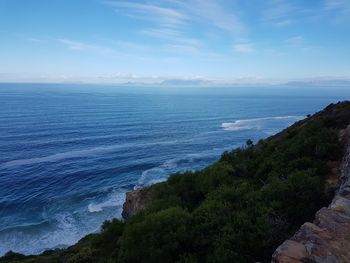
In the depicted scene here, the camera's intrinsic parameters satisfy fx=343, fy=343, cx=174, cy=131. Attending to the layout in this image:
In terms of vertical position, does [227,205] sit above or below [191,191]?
above

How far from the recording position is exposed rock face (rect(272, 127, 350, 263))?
9383 millimetres

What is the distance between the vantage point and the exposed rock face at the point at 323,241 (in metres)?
9.38

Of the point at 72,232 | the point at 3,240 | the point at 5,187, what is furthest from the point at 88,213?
the point at 5,187

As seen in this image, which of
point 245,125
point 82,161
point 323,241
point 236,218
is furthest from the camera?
point 245,125

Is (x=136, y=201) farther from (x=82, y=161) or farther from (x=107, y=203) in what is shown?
(x=82, y=161)

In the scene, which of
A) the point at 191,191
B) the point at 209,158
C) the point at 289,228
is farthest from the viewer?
the point at 209,158

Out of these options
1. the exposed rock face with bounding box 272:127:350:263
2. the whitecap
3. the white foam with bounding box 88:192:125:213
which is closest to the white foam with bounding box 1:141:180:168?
the white foam with bounding box 88:192:125:213

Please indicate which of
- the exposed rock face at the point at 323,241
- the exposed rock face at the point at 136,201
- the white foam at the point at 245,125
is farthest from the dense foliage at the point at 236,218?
the white foam at the point at 245,125

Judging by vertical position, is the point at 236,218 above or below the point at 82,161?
above

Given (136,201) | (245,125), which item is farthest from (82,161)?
(245,125)

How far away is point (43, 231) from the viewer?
3803cm

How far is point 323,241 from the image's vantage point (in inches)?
403

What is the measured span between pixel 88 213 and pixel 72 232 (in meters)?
4.57

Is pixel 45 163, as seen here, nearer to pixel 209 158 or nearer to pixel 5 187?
pixel 5 187
